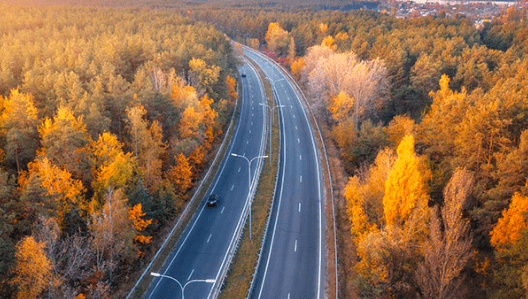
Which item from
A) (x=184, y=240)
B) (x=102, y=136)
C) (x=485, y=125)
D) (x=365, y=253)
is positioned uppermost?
(x=485, y=125)

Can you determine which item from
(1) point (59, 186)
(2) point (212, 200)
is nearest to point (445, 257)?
(2) point (212, 200)

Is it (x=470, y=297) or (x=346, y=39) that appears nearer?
(x=470, y=297)

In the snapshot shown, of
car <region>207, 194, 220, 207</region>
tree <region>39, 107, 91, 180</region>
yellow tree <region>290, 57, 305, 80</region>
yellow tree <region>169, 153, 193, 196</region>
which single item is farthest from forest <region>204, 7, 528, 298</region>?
yellow tree <region>290, 57, 305, 80</region>

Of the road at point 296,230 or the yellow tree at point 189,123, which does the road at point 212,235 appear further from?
the yellow tree at point 189,123

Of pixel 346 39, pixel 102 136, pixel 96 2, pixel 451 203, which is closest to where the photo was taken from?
pixel 451 203

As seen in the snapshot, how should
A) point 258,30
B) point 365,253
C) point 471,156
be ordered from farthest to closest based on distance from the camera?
point 258,30
point 471,156
point 365,253

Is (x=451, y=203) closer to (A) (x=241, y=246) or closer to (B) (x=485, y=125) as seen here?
(B) (x=485, y=125)

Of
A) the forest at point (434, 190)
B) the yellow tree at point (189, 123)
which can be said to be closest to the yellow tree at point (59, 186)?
the yellow tree at point (189, 123)

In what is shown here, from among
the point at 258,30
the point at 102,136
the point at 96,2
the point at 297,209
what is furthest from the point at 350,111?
the point at 96,2

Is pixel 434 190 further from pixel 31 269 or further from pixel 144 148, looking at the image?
pixel 31 269
